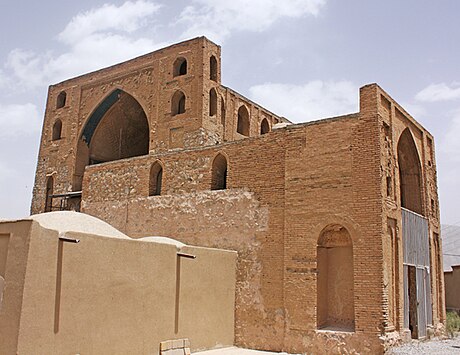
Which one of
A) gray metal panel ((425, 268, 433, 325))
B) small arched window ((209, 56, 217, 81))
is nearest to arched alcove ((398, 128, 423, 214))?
gray metal panel ((425, 268, 433, 325))

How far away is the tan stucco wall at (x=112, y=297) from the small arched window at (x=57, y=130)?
12839 mm

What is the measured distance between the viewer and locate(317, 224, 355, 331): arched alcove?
37.0ft

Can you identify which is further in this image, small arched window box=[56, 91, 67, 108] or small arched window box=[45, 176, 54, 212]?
small arched window box=[56, 91, 67, 108]

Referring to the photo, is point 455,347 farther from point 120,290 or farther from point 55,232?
point 55,232

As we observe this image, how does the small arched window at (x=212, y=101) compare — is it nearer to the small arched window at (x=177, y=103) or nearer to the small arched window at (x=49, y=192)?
the small arched window at (x=177, y=103)

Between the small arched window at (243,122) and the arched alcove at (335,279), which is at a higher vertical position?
the small arched window at (243,122)

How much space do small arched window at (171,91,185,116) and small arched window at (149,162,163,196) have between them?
4.18 meters

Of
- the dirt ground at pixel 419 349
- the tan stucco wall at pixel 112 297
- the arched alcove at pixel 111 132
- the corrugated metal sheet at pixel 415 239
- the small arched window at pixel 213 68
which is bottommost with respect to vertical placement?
the dirt ground at pixel 419 349

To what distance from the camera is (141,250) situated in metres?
10.0

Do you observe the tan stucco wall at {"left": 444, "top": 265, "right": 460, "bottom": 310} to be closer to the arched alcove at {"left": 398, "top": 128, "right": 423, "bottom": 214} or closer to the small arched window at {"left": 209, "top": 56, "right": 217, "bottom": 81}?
the arched alcove at {"left": 398, "top": 128, "right": 423, "bottom": 214}

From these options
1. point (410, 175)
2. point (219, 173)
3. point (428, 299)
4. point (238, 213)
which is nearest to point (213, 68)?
point (219, 173)

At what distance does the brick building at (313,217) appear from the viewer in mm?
10922

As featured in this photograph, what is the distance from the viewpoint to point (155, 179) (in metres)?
15.1

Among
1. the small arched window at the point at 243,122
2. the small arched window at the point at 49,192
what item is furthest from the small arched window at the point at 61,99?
the small arched window at the point at 243,122
